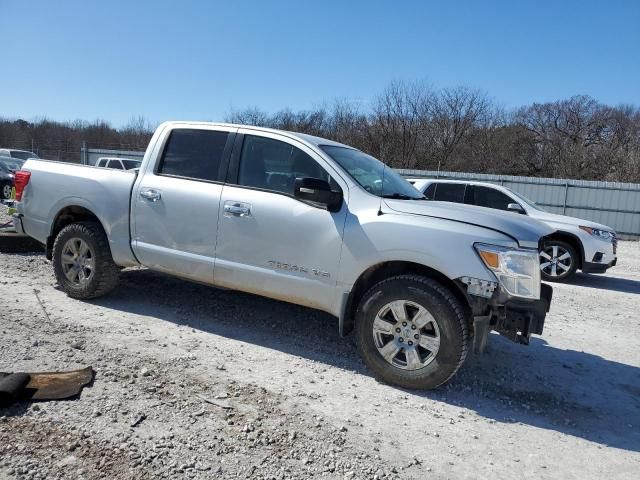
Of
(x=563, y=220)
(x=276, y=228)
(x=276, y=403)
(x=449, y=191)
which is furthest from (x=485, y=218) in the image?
(x=449, y=191)

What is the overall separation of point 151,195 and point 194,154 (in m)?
0.59

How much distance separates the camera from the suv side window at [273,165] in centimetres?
454

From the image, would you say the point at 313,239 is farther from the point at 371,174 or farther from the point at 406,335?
the point at 406,335

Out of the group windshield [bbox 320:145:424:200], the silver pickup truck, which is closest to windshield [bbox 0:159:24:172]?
the silver pickup truck

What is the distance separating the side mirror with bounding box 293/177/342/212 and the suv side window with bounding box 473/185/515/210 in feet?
22.3

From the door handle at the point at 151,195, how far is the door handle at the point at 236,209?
0.82 m

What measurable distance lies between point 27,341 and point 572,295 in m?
7.61

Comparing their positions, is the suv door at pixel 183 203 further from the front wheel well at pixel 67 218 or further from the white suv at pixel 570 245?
the white suv at pixel 570 245

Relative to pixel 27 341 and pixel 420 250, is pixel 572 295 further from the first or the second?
pixel 27 341

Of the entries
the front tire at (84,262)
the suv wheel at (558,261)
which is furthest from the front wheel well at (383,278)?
the suv wheel at (558,261)

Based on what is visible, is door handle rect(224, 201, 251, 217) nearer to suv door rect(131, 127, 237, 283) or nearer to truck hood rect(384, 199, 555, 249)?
suv door rect(131, 127, 237, 283)

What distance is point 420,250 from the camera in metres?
3.90

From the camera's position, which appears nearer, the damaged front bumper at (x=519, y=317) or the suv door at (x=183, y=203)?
the damaged front bumper at (x=519, y=317)

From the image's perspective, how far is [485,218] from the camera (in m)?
3.93
